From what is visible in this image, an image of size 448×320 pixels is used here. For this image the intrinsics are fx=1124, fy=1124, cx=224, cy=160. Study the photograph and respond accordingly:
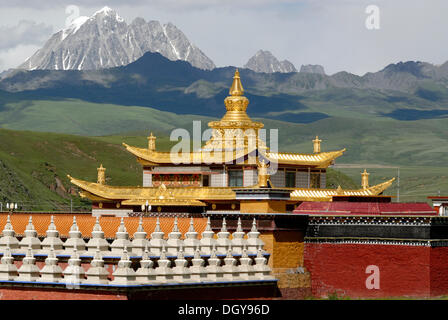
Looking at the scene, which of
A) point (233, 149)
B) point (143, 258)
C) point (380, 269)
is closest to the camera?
point (143, 258)

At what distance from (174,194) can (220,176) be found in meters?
3.07

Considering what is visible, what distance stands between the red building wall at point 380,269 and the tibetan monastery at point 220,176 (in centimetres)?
877

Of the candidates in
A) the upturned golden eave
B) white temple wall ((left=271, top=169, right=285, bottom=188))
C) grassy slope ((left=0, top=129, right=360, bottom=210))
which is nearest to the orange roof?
the upturned golden eave

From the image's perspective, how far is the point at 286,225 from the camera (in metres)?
52.4

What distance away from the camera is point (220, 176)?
2532 inches

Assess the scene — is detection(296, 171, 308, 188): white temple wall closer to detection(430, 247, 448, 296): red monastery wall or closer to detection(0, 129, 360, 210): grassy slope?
detection(430, 247, 448, 296): red monastery wall

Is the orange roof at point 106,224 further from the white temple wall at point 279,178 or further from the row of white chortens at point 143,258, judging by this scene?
the white temple wall at point 279,178

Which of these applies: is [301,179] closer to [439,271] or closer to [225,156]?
[225,156]

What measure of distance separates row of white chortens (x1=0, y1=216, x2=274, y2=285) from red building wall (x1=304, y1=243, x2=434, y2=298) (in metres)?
4.77

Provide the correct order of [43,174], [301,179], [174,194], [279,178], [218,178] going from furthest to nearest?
[43,174] → [301,179] → [279,178] → [218,178] → [174,194]

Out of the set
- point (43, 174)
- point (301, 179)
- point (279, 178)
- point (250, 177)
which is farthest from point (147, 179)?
point (43, 174)

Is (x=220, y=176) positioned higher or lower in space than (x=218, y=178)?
higher

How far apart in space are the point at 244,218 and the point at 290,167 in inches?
558

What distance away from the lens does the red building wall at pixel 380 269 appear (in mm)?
50938
